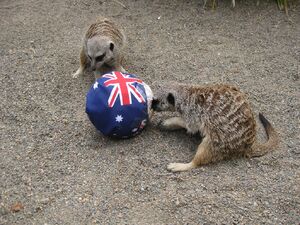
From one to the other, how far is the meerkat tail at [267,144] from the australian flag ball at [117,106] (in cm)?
78

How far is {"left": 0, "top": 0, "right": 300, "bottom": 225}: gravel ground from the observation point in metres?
2.59

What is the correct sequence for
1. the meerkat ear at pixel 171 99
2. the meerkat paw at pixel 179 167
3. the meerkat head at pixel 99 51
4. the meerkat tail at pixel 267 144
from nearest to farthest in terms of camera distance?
the meerkat paw at pixel 179 167 → the meerkat tail at pixel 267 144 → the meerkat ear at pixel 171 99 → the meerkat head at pixel 99 51

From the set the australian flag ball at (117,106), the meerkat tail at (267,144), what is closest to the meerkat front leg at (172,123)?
the australian flag ball at (117,106)

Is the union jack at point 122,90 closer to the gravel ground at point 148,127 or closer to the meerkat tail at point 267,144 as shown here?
the gravel ground at point 148,127

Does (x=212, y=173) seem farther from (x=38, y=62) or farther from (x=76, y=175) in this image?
(x=38, y=62)

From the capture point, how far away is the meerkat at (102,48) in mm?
3797

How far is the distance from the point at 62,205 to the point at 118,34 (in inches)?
77.5

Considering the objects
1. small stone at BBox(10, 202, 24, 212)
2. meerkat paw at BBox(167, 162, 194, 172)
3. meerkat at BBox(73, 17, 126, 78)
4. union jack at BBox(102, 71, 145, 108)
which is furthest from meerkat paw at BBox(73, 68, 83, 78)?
small stone at BBox(10, 202, 24, 212)

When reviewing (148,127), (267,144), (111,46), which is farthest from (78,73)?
(267,144)

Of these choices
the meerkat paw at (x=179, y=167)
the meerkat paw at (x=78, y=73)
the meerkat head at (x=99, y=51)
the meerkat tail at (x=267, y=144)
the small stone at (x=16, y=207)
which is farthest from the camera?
the meerkat paw at (x=78, y=73)

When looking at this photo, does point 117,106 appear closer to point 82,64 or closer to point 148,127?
point 148,127

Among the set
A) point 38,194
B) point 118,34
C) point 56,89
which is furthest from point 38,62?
point 38,194

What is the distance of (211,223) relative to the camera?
2.48 m

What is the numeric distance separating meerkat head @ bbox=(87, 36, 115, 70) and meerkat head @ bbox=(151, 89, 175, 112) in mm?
872
